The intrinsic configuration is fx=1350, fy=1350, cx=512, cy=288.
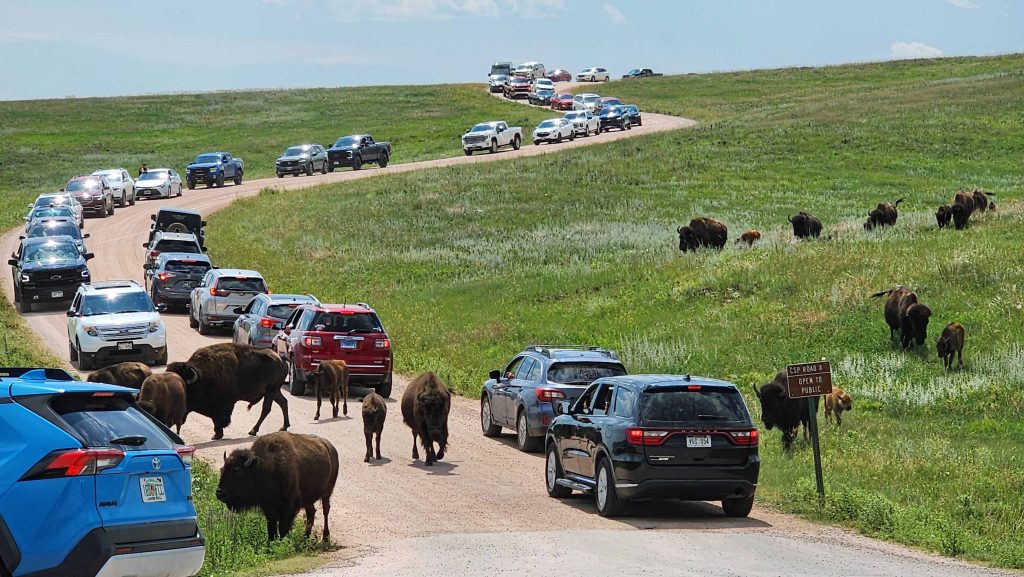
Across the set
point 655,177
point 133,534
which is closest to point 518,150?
point 655,177

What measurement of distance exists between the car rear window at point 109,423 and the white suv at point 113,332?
67.0 feet

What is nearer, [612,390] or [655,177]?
[612,390]

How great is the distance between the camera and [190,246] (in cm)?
4497

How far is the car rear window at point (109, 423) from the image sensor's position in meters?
9.68

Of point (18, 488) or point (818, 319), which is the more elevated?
point (18, 488)

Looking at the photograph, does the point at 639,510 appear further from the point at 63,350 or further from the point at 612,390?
the point at 63,350

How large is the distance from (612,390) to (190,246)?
99.3 feet

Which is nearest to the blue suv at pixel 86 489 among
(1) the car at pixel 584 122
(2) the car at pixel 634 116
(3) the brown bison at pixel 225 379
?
(3) the brown bison at pixel 225 379

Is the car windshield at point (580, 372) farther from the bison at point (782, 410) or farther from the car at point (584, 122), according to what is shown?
the car at point (584, 122)

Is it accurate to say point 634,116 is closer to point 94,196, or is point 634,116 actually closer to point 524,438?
point 94,196

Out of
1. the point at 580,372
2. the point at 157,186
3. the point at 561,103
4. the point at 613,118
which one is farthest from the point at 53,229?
the point at 561,103

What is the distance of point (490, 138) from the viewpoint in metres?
86.9

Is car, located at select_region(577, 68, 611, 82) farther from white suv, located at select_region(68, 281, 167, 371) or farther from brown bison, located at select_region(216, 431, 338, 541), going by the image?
brown bison, located at select_region(216, 431, 338, 541)

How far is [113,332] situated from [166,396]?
10660mm
